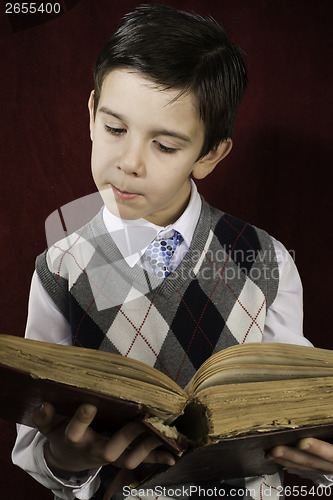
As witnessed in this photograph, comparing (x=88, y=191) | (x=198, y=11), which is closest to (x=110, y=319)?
(x=88, y=191)

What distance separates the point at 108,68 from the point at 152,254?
0.25 metres

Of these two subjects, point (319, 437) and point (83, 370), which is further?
point (319, 437)

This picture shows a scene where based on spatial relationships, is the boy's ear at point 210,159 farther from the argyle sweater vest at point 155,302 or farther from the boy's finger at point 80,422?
the boy's finger at point 80,422

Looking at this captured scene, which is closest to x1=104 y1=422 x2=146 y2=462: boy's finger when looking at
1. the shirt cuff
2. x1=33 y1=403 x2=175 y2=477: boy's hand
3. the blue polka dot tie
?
x1=33 y1=403 x2=175 y2=477: boy's hand

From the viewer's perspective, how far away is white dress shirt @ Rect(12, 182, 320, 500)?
2.15 ft

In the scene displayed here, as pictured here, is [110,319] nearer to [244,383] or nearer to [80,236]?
[80,236]

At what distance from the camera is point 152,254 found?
28.9 inches

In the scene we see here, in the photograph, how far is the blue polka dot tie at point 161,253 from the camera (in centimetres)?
73

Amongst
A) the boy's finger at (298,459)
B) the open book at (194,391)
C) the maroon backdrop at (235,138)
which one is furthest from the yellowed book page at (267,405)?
the maroon backdrop at (235,138)

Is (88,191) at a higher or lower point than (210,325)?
higher

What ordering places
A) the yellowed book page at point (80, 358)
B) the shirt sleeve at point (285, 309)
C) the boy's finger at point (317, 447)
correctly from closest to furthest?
the yellowed book page at point (80, 358) < the boy's finger at point (317, 447) < the shirt sleeve at point (285, 309)

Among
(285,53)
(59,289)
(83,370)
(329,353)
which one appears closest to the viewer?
(83,370)

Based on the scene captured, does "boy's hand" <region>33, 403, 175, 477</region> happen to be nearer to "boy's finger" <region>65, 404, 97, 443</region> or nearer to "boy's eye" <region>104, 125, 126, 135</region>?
"boy's finger" <region>65, 404, 97, 443</region>

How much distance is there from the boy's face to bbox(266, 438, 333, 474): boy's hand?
0.32 m
